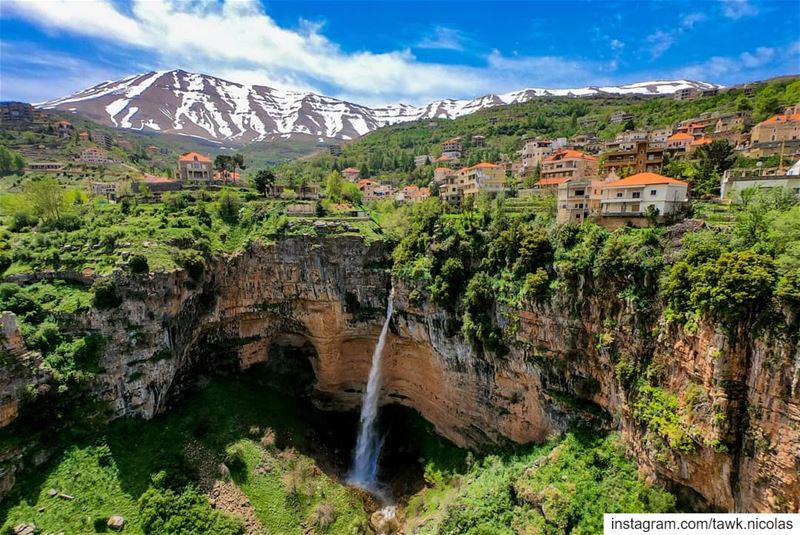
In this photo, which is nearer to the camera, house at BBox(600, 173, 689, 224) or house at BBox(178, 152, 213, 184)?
house at BBox(600, 173, 689, 224)

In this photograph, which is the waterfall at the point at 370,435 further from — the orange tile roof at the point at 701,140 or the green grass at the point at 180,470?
the orange tile roof at the point at 701,140

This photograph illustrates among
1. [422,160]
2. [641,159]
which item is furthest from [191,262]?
[422,160]

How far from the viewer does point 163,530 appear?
23.5 metres

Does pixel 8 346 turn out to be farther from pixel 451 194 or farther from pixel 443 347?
pixel 451 194

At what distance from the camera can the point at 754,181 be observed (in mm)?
26672

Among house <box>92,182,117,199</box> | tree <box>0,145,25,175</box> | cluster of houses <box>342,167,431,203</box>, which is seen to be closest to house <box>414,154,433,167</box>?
cluster of houses <box>342,167,431,203</box>

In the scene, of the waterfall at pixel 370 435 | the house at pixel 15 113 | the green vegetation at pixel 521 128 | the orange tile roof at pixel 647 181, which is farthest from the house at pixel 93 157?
the orange tile roof at pixel 647 181

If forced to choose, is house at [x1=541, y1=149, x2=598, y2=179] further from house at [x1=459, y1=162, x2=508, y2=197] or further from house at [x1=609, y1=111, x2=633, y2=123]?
house at [x1=609, y1=111, x2=633, y2=123]

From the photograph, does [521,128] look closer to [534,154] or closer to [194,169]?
[534,154]

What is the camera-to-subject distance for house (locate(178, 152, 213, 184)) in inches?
2281

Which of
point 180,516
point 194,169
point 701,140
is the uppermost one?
point 701,140

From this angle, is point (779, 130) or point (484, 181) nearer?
point (779, 130)

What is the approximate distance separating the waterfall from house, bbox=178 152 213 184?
37.9m

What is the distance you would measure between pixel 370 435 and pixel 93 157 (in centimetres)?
7977
